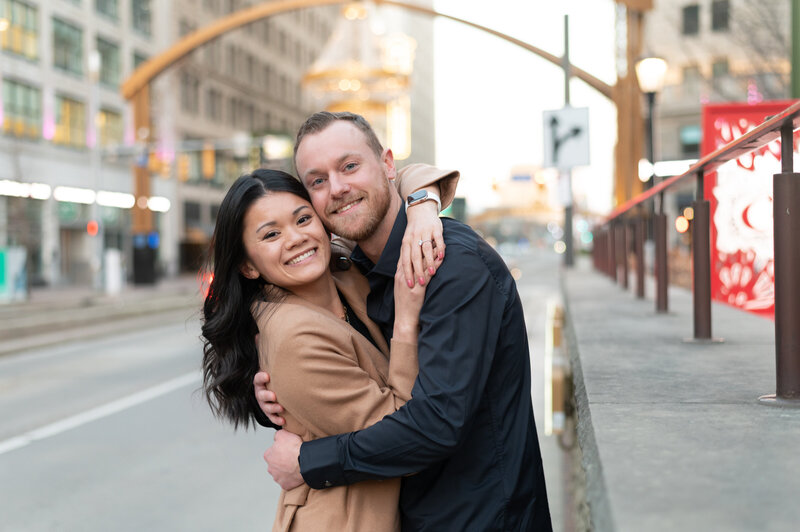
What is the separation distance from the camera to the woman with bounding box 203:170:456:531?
2.20m

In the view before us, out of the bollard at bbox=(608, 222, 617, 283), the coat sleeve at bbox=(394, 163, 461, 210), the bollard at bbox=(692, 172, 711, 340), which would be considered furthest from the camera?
the bollard at bbox=(608, 222, 617, 283)

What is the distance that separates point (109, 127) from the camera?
139 feet

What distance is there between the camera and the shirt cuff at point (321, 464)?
7.25 feet

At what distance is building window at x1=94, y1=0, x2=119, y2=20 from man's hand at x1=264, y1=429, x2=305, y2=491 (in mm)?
42271

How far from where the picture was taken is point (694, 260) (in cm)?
479

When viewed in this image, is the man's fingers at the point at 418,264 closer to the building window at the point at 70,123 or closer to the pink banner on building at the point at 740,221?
the pink banner on building at the point at 740,221

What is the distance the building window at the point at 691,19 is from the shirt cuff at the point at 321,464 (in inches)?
2068

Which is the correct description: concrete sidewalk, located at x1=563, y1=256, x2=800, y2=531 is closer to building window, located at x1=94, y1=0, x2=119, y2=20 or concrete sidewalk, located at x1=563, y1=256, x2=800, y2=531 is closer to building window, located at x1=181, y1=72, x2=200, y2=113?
building window, located at x1=94, y1=0, x2=119, y2=20

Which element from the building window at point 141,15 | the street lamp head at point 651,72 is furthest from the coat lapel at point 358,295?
the building window at point 141,15

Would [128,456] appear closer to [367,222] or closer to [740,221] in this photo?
[367,222]

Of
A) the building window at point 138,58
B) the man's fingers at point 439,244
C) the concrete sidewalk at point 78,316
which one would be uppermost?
the building window at point 138,58

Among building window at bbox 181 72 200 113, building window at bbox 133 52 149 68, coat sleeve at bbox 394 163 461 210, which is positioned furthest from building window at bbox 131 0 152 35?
coat sleeve at bbox 394 163 461 210

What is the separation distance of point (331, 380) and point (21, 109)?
36.0m

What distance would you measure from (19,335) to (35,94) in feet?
72.5
